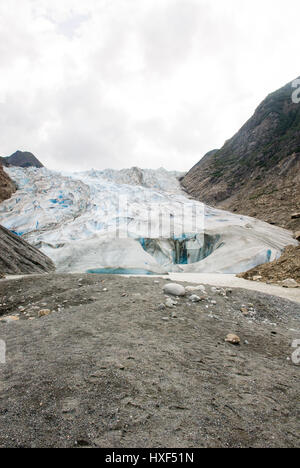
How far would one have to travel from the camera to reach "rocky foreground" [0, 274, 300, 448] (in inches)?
39.0

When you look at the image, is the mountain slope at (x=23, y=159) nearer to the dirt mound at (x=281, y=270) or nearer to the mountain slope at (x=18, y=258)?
the mountain slope at (x=18, y=258)

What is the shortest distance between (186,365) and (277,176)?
22.3 meters

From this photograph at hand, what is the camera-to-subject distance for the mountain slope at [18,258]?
6.88m

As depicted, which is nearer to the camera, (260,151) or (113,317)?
(113,317)

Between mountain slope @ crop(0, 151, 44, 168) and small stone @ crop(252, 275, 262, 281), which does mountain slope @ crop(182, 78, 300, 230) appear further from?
mountain slope @ crop(0, 151, 44, 168)

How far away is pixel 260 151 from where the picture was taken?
24.3 metres

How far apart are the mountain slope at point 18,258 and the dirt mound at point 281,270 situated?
21.9ft

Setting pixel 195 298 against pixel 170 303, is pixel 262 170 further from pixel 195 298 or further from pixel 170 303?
pixel 170 303

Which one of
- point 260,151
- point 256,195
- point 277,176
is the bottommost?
point 256,195

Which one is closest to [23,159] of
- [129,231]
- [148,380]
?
[129,231]

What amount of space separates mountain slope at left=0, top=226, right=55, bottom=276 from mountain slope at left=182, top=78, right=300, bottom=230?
45.1 ft

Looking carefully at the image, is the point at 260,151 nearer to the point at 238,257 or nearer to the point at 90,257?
the point at 238,257

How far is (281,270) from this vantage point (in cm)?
632

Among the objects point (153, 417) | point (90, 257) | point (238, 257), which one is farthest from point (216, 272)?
point (153, 417)
